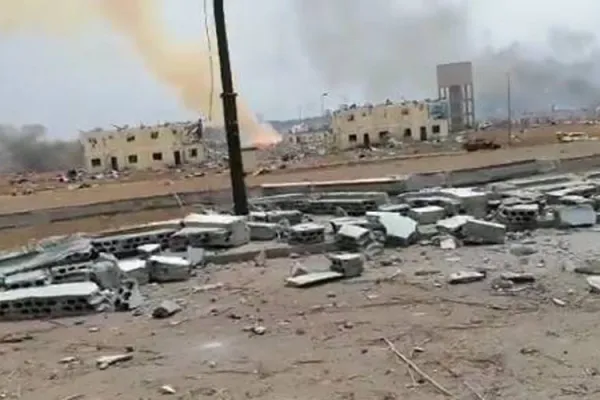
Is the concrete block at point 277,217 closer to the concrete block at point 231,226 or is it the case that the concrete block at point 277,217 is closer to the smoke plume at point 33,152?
the concrete block at point 231,226

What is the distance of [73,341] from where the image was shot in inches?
269

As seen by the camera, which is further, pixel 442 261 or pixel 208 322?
pixel 442 261

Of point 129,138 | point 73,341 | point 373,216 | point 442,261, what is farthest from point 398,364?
point 129,138

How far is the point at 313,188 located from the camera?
51.9ft

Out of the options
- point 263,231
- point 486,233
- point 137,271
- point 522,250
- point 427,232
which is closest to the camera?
point 137,271

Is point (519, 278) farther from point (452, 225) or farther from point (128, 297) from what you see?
point (128, 297)

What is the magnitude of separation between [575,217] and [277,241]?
382cm

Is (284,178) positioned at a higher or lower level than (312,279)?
lower

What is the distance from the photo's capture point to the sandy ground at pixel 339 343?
513cm

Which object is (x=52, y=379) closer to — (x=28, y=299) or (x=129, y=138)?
(x=28, y=299)

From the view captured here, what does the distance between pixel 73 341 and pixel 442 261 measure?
407 cm

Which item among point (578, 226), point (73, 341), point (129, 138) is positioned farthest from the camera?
point (129, 138)

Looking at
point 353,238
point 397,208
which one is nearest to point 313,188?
point 397,208

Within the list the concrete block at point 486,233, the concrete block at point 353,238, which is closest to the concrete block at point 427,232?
the concrete block at point 486,233
